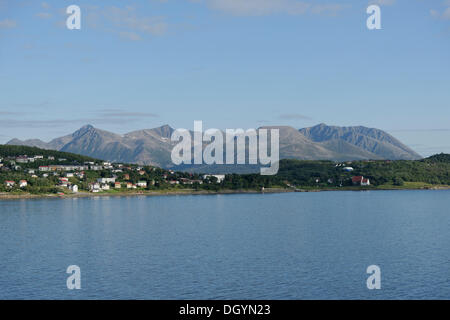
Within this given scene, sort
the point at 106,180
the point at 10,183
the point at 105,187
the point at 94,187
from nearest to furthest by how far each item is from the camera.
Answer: the point at 10,183 < the point at 94,187 < the point at 105,187 < the point at 106,180

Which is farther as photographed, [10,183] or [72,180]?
[72,180]

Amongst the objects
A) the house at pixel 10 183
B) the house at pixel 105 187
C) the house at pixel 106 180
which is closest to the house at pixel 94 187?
the house at pixel 105 187

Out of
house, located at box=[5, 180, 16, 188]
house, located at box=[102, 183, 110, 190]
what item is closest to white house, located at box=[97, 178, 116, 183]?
house, located at box=[102, 183, 110, 190]

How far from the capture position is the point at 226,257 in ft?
157

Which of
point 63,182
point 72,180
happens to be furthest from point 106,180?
point 63,182

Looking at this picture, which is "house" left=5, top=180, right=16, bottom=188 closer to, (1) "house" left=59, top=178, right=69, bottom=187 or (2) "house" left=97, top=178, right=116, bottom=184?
(1) "house" left=59, top=178, right=69, bottom=187

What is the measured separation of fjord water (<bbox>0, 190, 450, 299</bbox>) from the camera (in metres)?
35.9

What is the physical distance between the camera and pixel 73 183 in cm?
16888

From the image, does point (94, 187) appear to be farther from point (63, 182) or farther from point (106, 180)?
point (106, 180)

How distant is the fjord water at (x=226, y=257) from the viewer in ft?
118

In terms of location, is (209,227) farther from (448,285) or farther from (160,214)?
(448,285)

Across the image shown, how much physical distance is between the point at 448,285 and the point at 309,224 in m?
39.3

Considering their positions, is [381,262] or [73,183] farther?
[73,183]
